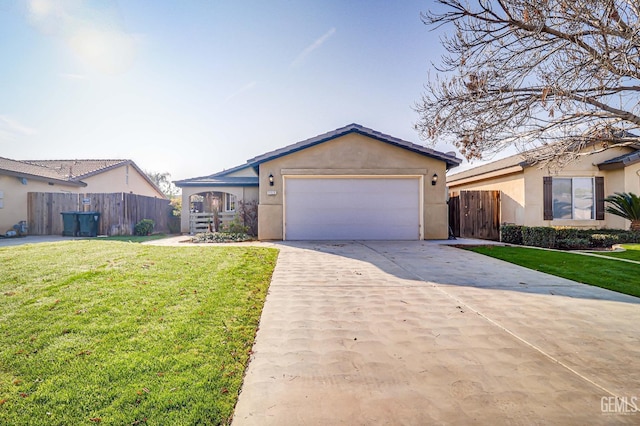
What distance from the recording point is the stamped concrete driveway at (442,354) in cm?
188

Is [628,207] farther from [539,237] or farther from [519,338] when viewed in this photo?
[519,338]

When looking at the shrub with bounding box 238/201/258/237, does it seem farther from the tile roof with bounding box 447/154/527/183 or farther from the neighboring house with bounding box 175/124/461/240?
the tile roof with bounding box 447/154/527/183

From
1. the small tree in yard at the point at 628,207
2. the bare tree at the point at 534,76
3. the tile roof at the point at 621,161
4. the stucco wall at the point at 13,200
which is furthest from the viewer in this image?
the stucco wall at the point at 13,200

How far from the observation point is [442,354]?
8.52 feet

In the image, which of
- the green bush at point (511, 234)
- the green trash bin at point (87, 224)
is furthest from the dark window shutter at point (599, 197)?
the green trash bin at point (87, 224)

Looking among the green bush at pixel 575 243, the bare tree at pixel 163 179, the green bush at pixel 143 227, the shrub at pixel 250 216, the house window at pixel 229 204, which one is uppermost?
the bare tree at pixel 163 179

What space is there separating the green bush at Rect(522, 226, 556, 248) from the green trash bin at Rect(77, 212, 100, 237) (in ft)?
59.2

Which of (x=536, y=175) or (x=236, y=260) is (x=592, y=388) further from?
(x=536, y=175)

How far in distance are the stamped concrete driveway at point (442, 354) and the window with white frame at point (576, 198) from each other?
872cm

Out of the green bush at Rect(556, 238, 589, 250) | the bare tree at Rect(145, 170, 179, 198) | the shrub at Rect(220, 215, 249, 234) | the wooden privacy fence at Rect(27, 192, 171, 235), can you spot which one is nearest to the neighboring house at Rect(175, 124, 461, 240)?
the shrub at Rect(220, 215, 249, 234)

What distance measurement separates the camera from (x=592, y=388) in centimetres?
214

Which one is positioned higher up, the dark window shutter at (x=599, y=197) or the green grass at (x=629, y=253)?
the dark window shutter at (x=599, y=197)

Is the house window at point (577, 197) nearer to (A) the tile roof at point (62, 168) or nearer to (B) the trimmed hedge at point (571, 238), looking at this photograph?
(B) the trimmed hedge at point (571, 238)

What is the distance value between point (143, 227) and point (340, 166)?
1050 centimetres
